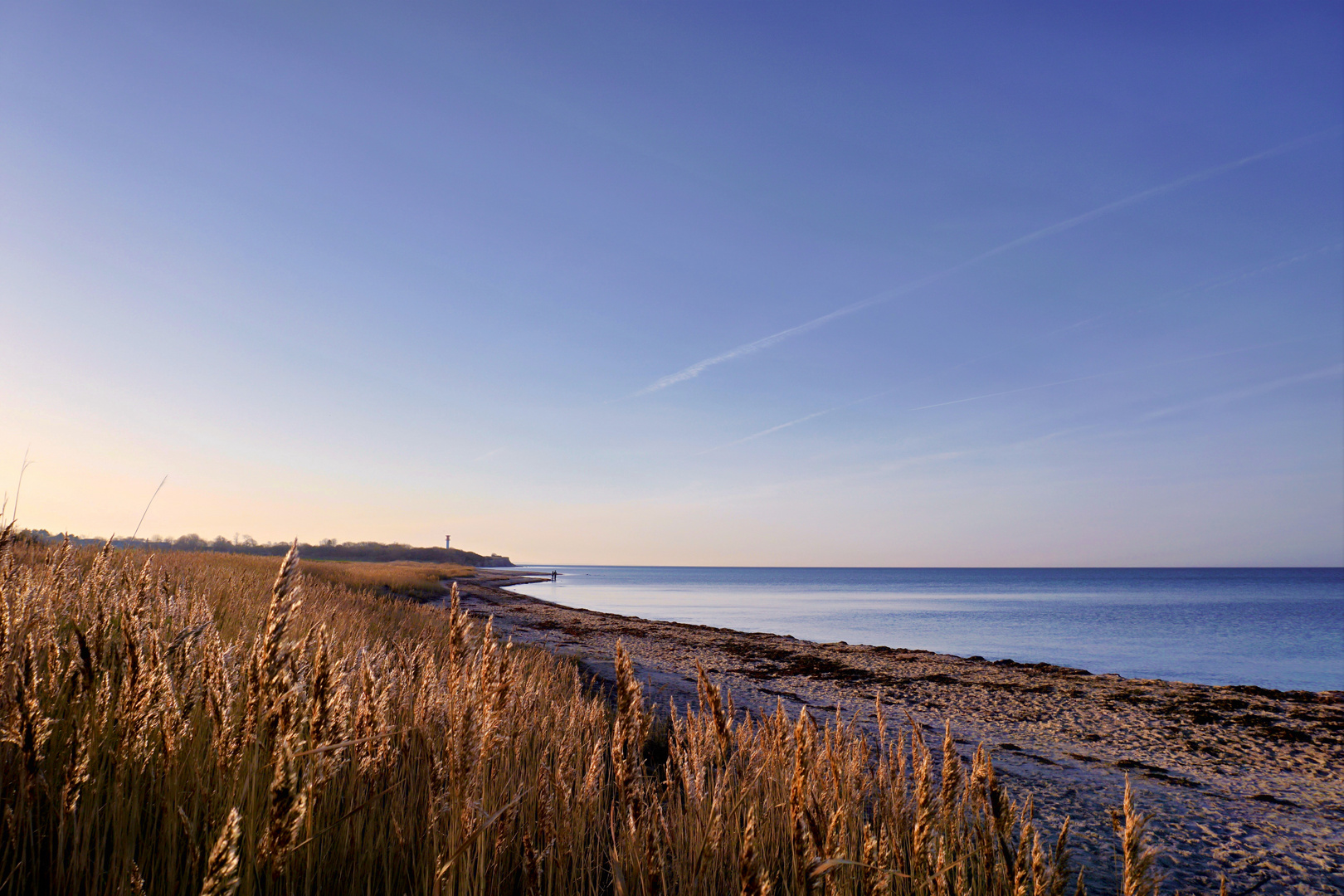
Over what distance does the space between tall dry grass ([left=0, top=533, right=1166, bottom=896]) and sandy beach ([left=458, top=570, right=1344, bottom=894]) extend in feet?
3.09

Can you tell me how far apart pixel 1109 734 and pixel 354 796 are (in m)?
12.3

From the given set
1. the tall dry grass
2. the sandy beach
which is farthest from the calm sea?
the tall dry grass

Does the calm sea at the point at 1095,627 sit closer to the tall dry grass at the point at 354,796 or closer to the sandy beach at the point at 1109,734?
the sandy beach at the point at 1109,734

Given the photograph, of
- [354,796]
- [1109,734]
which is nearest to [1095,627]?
[1109,734]

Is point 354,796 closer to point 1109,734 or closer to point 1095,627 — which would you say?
point 1109,734

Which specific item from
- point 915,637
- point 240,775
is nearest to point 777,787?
point 240,775

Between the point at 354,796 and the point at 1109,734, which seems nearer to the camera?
the point at 354,796

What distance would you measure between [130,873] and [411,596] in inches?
1156

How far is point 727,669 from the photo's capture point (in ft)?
56.4

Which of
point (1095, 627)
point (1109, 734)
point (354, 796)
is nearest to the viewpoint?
point (354, 796)

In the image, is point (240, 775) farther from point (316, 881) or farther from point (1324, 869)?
point (1324, 869)

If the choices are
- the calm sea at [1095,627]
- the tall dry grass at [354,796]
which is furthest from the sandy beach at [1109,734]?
the calm sea at [1095,627]

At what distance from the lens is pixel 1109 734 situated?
10.7 meters

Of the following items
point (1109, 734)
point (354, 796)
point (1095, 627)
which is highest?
point (354, 796)
